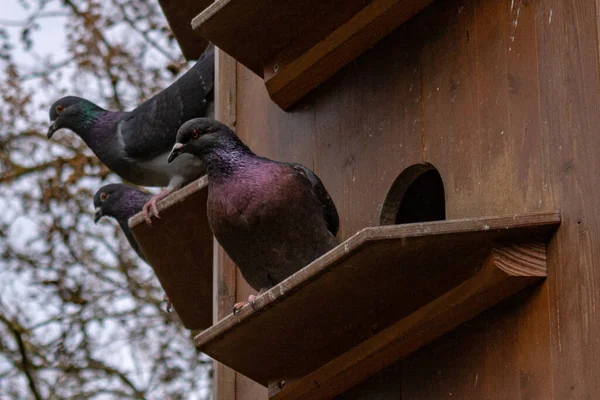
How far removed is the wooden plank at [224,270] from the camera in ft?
14.5

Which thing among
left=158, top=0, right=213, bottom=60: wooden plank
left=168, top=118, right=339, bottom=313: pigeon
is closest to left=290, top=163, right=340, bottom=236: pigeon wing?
left=168, top=118, right=339, bottom=313: pigeon

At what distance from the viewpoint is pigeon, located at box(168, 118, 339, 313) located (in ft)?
12.5

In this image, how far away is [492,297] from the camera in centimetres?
333

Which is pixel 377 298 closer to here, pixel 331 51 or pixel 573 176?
pixel 573 176

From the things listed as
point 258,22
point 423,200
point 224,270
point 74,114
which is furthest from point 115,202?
point 258,22

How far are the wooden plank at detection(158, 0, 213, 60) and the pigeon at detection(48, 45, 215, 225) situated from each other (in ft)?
0.53

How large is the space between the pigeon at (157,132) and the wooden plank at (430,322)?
171 cm

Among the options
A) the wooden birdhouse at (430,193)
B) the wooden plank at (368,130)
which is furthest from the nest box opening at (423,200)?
the wooden plank at (368,130)

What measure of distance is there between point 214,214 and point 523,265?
1.06 metres

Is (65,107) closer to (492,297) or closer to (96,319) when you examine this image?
(96,319)

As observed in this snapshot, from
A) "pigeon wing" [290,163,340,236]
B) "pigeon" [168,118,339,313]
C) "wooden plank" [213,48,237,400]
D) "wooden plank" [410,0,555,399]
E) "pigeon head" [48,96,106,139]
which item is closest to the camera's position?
"wooden plank" [410,0,555,399]

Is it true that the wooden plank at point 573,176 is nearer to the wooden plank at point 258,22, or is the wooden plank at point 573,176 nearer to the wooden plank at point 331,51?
the wooden plank at point 331,51

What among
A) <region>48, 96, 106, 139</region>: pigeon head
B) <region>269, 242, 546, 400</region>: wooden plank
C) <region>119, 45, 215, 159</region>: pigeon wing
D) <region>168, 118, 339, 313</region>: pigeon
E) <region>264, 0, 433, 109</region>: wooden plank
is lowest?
<region>269, 242, 546, 400</region>: wooden plank

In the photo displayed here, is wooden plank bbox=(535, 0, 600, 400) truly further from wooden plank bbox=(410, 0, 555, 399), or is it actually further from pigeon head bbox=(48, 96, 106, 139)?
pigeon head bbox=(48, 96, 106, 139)
